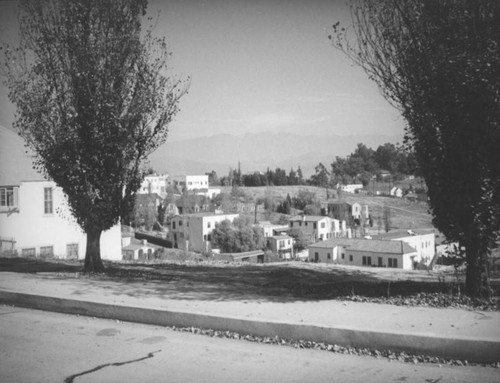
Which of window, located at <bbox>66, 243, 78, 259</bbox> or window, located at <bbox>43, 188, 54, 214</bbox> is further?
window, located at <bbox>66, 243, 78, 259</bbox>

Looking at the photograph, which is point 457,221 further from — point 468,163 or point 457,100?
point 457,100

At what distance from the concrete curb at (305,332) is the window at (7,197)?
53.5 feet

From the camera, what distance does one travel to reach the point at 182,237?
2456 inches

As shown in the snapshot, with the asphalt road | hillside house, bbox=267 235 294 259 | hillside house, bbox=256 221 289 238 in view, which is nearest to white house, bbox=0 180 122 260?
the asphalt road

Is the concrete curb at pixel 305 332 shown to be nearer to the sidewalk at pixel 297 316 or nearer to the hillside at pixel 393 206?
the sidewalk at pixel 297 316

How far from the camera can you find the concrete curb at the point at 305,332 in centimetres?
461

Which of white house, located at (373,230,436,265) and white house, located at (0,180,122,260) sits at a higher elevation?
white house, located at (0,180,122,260)

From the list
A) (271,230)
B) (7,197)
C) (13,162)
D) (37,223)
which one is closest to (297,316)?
(7,197)

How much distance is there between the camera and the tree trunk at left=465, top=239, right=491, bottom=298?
6.76m

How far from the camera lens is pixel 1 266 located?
12930 mm

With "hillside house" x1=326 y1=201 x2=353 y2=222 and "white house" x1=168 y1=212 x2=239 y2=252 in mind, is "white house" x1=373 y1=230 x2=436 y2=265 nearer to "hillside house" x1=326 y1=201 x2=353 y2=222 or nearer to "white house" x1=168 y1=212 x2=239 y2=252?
"white house" x1=168 y1=212 x2=239 y2=252

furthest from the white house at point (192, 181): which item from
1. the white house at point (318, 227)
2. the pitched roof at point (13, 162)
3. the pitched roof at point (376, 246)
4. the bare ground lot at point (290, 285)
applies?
the bare ground lot at point (290, 285)

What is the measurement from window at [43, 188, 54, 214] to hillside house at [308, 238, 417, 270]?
25.0 m

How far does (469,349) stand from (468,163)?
3.20 metres
